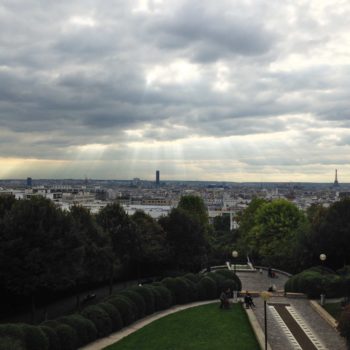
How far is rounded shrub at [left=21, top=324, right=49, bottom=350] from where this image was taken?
49.4 ft

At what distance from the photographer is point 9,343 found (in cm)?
1328

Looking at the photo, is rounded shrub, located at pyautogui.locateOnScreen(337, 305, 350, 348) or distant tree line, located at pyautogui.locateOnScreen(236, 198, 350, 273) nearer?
rounded shrub, located at pyautogui.locateOnScreen(337, 305, 350, 348)

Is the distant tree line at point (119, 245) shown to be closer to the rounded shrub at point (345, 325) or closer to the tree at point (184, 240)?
the tree at point (184, 240)

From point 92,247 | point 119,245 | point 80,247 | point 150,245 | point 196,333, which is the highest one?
point 80,247

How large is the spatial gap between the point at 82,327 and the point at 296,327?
29.0ft

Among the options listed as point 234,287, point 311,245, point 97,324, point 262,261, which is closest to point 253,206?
point 262,261

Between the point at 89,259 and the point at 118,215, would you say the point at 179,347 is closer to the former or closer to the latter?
the point at 89,259

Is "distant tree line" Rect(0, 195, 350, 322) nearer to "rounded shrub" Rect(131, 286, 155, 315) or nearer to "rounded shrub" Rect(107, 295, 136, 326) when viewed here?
"rounded shrub" Rect(131, 286, 155, 315)

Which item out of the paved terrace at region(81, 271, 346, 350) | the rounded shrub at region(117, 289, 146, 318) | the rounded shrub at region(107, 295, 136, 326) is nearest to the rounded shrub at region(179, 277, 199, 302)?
the paved terrace at region(81, 271, 346, 350)

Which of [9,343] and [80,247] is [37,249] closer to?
[80,247]

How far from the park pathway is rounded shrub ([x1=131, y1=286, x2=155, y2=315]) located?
490 centimetres

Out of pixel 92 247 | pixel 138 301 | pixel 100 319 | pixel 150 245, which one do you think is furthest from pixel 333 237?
pixel 100 319

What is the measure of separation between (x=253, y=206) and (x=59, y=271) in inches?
1464

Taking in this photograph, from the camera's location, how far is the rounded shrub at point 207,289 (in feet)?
84.1
